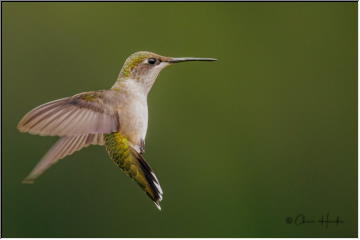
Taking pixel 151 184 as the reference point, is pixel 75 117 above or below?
above

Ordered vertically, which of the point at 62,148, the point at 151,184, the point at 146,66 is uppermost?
the point at 146,66

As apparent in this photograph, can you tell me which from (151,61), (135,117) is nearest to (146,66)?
(151,61)

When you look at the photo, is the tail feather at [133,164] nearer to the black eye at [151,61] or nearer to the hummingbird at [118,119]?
the hummingbird at [118,119]

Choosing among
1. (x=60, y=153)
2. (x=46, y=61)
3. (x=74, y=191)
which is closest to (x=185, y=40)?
(x=46, y=61)

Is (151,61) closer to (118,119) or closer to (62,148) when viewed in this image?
(118,119)

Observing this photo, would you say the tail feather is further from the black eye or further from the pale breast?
the black eye

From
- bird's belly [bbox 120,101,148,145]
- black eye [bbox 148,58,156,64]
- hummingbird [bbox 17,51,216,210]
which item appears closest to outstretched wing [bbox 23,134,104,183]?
hummingbird [bbox 17,51,216,210]
